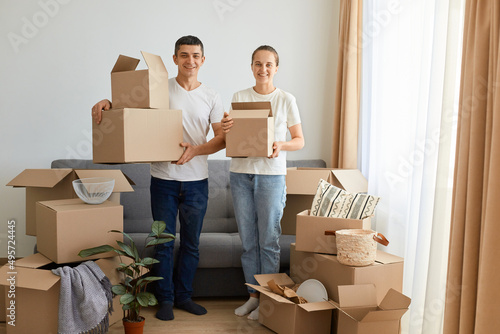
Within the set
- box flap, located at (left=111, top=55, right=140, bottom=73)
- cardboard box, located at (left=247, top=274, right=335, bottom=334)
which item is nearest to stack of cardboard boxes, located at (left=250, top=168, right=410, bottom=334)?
cardboard box, located at (left=247, top=274, right=335, bottom=334)

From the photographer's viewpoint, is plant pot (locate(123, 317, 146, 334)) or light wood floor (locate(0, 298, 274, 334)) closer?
plant pot (locate(123, 317, 146, 334))

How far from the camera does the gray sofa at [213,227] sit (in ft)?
9.51

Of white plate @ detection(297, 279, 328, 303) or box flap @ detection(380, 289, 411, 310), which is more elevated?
box flap @ detection(380, 289, 411, 310)

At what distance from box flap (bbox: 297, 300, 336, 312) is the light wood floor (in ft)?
1.22

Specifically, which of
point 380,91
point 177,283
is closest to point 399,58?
point 380,91

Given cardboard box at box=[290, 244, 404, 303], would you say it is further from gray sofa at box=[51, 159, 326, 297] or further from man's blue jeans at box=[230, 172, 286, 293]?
gray sofa at box=[51, 159, 326, 297]

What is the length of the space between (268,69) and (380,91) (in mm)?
823

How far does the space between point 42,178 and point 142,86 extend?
0.91 m

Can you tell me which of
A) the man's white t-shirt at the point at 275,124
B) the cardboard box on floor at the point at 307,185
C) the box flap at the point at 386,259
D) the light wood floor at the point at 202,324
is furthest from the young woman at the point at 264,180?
the box flap at the point at 386,259

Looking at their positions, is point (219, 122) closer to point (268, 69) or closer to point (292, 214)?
point (268, 69)

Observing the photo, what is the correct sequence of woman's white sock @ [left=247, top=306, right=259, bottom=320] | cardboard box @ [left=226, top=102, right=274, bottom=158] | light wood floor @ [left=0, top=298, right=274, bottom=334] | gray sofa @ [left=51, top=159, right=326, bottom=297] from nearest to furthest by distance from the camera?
cardboard box @ [left=226, top=102, right=274, bottom=158] → light wood floor @ [left=0, top=298, right=274, bottom=334] → woman's white sock @ [left=247, top=306, right=259, bottom=320] → gray sofa @ [left=51, top=159, right=326, bottom=297]

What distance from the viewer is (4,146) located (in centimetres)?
351

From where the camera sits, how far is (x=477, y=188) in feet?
5.65

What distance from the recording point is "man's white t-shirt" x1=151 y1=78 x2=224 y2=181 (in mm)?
2516
